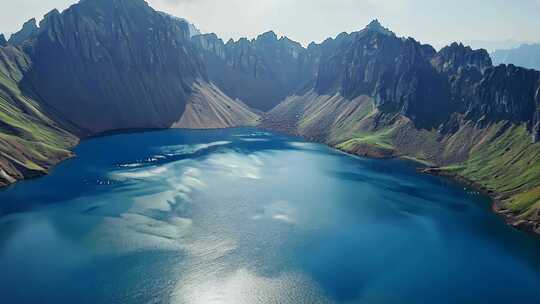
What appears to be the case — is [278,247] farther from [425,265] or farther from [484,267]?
[484,267]

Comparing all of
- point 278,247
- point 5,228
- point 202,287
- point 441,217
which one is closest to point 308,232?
point 278,247

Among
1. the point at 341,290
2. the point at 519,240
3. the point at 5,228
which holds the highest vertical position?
the point at 519,240

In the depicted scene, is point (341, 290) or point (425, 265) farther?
point (425, 265)

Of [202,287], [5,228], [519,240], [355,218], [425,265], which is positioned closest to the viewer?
[202,287]

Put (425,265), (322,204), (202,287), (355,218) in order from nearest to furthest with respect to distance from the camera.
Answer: (202,287), (425,265), (355,218), (322,204)

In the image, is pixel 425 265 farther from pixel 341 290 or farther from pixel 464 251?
pixel 341 290

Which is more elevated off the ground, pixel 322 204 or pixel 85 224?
pixel 322 204
